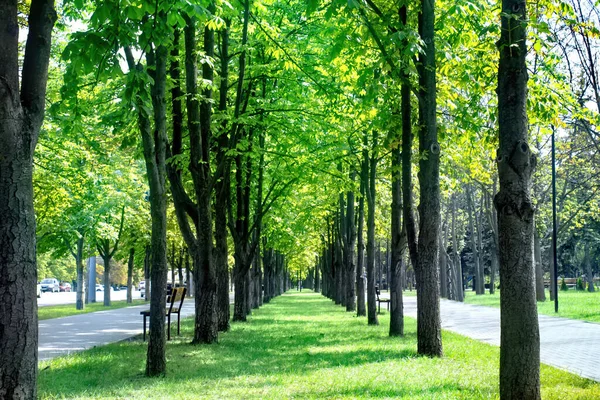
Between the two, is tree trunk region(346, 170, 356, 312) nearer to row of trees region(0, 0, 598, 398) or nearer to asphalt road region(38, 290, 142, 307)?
row of trees region(0, 0, 598, 398)

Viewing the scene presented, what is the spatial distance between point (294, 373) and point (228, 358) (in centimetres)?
236

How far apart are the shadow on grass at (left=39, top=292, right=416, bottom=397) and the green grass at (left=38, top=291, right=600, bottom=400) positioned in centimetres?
2

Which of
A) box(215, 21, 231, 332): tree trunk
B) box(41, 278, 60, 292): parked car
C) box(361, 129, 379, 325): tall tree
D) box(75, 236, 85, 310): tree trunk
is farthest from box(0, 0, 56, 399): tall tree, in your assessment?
box(41, 278, 60, 292): parked car

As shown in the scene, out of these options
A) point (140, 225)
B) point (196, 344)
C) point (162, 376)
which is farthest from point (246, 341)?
point (140, 225)

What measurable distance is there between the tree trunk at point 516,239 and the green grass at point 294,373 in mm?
1196

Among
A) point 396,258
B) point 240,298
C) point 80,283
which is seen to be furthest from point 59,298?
point 396,258

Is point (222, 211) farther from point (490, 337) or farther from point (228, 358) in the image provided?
point (490, 337)

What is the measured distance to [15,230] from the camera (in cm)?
460

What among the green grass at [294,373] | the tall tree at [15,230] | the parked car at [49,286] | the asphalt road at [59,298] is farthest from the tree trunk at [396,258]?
the parked car at [49,286]

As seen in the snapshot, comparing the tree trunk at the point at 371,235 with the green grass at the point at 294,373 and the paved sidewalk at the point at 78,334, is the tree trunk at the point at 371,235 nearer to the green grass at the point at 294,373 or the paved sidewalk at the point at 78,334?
the green grass at the point at 294,373

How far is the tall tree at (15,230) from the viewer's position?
4.52m

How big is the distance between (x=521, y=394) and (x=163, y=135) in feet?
21.0

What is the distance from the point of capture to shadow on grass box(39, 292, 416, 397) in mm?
8859

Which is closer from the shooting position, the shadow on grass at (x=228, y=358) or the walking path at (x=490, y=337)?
the shadow on grass at (x=228, y=358)
